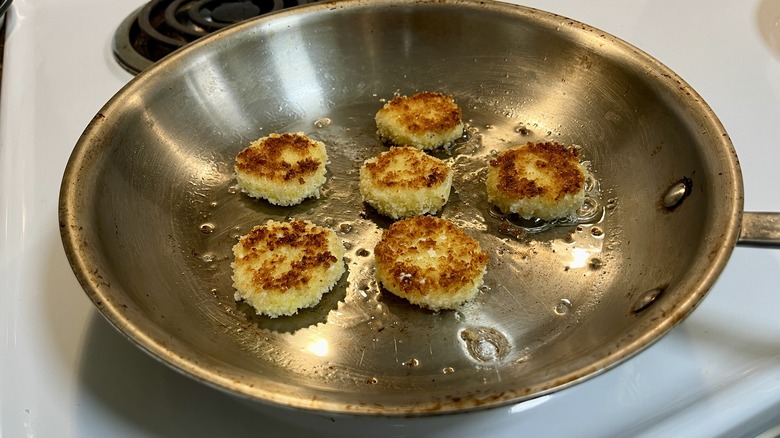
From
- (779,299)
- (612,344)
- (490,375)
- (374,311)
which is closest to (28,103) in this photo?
(374,311)

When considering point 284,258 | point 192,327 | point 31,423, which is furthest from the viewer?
point 284,258

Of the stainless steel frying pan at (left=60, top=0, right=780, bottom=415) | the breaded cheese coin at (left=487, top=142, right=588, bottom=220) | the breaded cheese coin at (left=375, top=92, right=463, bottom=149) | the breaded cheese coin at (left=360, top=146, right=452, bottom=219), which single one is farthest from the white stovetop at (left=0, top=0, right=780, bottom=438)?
the breaded cheese coin at (left=375, top=92, right=463, bottom=149)

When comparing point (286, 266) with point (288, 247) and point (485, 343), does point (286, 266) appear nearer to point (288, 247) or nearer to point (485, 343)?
point (288, 247)

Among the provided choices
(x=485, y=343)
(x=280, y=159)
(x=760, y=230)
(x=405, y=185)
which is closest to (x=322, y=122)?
(x=280, y=159)

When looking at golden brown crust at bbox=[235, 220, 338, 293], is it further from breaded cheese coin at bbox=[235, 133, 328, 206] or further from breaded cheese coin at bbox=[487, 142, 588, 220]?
breaded cheese coin at bbox=[487, 142, 588, 220]

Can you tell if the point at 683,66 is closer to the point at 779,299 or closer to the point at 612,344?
the point at 779,299

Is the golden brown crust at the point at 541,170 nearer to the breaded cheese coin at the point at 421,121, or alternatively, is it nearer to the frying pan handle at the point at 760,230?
the breaded cheese coin at the point at 421,121

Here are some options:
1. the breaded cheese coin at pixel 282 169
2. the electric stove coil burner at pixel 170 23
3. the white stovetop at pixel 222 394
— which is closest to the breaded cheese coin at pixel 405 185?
the breaded cheese coin at pixel 282 169
